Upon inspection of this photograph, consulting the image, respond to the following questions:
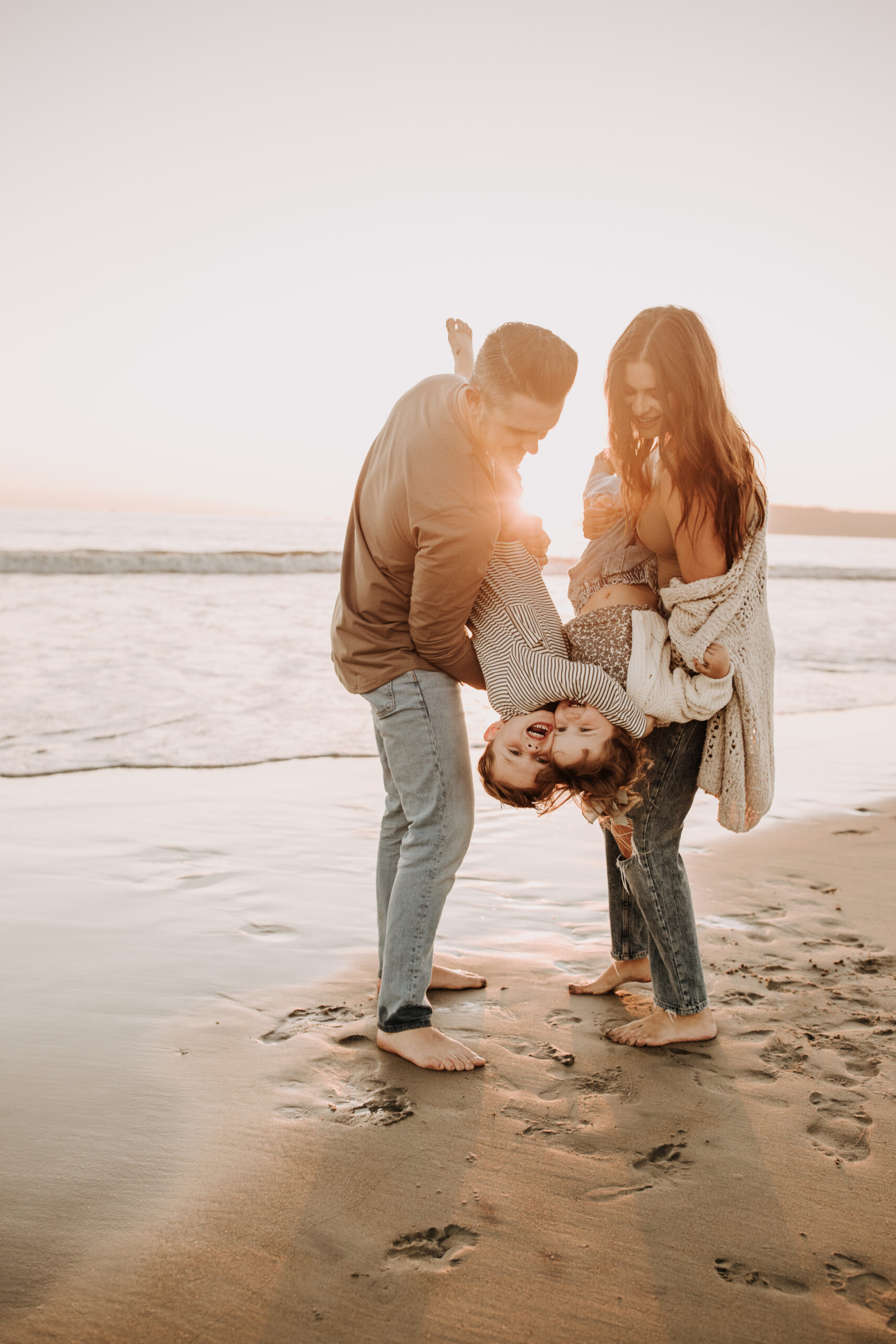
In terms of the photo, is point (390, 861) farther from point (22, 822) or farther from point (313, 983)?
point (22, 822)

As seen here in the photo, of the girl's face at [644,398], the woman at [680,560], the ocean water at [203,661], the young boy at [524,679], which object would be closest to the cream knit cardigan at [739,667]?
the woman at [680,560]

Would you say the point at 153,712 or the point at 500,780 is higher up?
the point at 500,780

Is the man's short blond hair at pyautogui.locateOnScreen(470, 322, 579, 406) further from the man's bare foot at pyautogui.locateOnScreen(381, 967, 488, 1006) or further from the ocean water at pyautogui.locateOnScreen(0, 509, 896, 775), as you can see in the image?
the ocean water at pyautogui.locateOnScreen(0, 509, 896, 775)

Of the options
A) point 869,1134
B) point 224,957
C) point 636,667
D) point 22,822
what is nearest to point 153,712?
point 22,822

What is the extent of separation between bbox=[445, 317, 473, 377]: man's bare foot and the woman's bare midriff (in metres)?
0.73

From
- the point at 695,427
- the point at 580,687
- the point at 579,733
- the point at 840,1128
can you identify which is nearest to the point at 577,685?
the point at 580,687

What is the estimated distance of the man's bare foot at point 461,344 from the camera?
271cm

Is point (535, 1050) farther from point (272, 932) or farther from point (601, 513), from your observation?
point (601, 513)

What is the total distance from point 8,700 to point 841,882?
5629mm

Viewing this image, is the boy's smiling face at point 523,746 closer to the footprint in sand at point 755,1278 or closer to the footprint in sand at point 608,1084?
the footprint in sand at point 608,1084

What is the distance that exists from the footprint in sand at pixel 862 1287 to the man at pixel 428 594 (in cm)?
98

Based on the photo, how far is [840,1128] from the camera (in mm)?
2188

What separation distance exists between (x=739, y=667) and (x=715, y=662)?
0.36 feet

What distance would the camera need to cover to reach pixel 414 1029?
8.30ft
